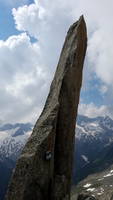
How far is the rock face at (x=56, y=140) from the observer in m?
29.0

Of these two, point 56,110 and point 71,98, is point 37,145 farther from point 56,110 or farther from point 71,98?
point 71,98

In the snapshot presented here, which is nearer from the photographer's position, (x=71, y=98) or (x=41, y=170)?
(x=41, y=170)

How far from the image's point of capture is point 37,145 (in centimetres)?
2989

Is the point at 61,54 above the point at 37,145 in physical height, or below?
above

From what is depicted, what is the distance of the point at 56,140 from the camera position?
32156 mm

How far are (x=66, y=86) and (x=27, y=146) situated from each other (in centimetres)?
566

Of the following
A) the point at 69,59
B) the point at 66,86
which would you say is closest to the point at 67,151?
the point at 66,86

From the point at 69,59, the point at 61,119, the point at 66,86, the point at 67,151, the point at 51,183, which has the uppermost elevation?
the point at 69,59

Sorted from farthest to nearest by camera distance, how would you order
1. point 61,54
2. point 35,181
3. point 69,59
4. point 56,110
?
1. point 61,54
2. point 69,59
3. point 56,110
4. point 35,181

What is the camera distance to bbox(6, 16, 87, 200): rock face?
95.0 ft

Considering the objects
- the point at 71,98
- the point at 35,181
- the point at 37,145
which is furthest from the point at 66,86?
the point at 35,181

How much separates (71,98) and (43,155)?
18.2 feet

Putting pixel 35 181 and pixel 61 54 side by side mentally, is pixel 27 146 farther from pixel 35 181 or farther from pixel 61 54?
pixel 61 54

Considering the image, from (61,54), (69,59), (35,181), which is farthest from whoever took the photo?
(61,54)
